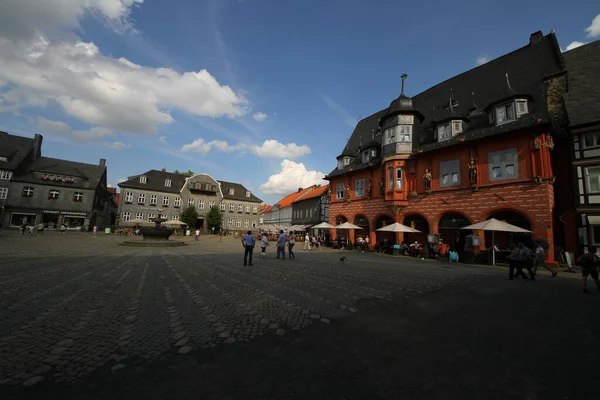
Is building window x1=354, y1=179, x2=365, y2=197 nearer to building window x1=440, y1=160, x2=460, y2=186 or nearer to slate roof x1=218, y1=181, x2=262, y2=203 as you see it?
building window x1=440, y1=160, x2=460, y2=186

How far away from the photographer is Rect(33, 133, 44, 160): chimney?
43.1 meters

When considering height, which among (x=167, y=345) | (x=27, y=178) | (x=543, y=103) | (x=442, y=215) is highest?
(x=543, y=103)

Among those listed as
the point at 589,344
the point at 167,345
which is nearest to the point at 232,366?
the point at 167,345

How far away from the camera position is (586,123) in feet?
51.1

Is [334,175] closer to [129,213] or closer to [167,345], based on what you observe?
[167,345]

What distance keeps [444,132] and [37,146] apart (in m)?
59.2

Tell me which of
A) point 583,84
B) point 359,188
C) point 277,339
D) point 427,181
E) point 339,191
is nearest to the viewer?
point 277,339

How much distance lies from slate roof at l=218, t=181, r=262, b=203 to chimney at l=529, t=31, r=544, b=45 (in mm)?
48568

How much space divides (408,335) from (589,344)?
2.75m

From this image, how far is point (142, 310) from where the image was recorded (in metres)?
5.50

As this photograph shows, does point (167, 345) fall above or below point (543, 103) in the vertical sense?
below

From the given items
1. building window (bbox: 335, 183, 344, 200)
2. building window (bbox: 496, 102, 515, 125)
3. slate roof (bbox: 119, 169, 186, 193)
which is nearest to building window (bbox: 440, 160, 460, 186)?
building window (bbox: 496, 102, 515, 125)

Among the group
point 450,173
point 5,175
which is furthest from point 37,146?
point 450,173

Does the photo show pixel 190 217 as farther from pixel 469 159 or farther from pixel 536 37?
pixel 536 37
